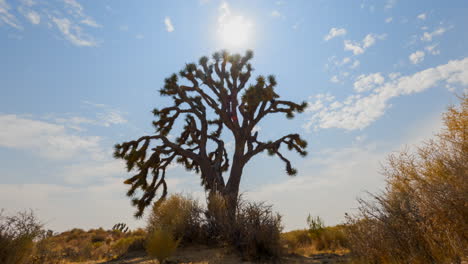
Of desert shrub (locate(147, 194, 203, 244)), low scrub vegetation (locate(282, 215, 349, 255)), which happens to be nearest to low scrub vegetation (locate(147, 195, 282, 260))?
desert shrub (locate(147, 194, 203, 244))

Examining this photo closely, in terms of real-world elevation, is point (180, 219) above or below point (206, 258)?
above

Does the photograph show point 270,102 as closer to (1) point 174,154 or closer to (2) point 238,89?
(2) point 238,89

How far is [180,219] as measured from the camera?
354 inches

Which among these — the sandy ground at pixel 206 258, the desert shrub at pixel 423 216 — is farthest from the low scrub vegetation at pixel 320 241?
the desert shrub at pixel 423 216

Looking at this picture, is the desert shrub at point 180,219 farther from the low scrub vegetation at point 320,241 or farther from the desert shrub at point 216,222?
the low scrub vegetation at point 320,241

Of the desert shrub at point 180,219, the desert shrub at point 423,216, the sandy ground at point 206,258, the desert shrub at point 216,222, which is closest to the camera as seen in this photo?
the desert shrub at point 423,216

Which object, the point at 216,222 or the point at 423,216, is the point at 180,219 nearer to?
the point at 216,222

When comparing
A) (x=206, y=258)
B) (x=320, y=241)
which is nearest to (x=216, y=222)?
(x=206, y=258)

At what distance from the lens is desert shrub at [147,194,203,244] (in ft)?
28.8

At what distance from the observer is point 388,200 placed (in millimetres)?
4566

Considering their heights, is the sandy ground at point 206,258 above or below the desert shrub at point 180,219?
below

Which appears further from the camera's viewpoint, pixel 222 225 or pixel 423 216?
pixel 222 225

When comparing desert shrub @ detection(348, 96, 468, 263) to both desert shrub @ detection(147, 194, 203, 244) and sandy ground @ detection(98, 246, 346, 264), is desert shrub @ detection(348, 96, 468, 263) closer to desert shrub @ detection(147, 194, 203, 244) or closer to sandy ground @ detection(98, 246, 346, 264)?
sandy ground @ detection(98, 246, 346, 264)

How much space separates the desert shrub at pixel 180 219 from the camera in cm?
879
